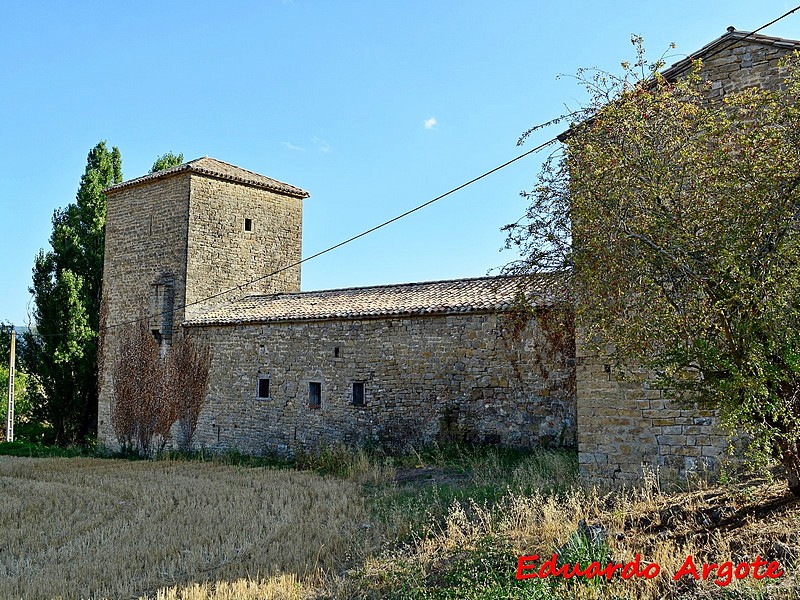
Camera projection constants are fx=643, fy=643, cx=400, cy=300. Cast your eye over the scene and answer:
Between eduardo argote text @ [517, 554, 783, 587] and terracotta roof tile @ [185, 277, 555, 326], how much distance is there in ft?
21.0

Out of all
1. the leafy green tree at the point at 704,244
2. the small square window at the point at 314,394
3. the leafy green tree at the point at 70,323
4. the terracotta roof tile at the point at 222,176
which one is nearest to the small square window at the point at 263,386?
the small square window at the point at 314,394

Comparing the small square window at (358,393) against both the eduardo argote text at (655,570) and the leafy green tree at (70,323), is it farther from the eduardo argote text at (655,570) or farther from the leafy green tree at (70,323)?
the leafy green tree at (70,323)

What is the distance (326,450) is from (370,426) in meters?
1.06

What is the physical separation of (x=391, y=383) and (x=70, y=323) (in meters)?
12.9

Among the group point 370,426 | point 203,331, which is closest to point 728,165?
point 370,426

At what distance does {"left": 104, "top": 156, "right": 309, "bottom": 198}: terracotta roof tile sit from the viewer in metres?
17.7

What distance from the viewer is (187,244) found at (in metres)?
17.2

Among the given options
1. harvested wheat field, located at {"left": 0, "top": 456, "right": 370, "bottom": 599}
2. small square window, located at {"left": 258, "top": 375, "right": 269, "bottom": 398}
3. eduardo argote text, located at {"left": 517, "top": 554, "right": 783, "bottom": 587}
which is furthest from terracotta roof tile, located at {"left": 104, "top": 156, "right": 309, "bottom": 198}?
eduardo argote text, located at {"left": 517, "top": 554, "right": 783, "bottom": 587}

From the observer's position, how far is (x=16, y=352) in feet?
73.6

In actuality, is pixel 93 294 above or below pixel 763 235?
above

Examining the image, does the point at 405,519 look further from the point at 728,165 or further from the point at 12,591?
the point at 728,165

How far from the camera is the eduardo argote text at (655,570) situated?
4547 mm

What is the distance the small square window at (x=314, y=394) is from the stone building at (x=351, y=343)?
0.10 feet

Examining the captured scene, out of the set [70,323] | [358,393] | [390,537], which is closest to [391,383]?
[358,393]
